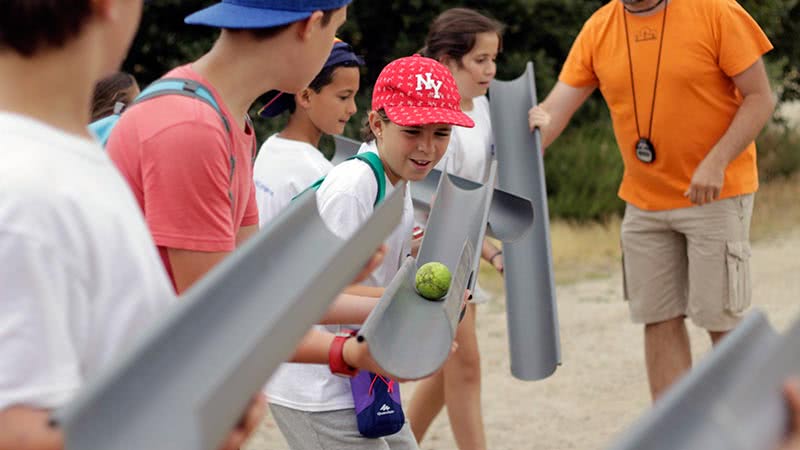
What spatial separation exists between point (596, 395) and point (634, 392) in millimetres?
214

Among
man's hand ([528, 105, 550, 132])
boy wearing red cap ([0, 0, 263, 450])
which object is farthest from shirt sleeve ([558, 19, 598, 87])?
boy wearing red cap ([0, 0, 263, 450])

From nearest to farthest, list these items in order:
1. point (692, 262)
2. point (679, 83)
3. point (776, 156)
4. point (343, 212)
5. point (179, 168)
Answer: point (179, 168) < point (343, 212) < point (679, 83) < point (692, 262) < point (776, 156)

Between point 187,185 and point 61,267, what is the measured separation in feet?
2.54

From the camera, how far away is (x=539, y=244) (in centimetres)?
428

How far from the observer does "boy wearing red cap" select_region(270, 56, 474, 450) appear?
3062 mm

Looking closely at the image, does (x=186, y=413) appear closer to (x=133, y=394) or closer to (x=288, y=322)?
(x=133, y=394)

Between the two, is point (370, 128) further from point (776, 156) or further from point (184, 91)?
point (776, 156)

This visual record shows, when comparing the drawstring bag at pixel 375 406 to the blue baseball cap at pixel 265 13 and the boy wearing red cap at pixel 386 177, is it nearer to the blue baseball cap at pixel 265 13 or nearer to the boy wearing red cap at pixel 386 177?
the boy wearing red cap at pixel 386 177

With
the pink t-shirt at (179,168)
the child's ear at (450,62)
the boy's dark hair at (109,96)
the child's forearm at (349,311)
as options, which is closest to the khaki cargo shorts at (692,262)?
the child's ear at (450,62)

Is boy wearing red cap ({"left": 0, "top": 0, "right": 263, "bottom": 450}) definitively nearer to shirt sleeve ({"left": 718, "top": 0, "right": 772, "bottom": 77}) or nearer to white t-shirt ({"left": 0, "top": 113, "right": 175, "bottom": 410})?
white t-shirt ({"left": 0, "top": 113, "right": 175, "bottom": 410})

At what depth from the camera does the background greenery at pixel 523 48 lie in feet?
32.4

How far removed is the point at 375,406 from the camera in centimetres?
312

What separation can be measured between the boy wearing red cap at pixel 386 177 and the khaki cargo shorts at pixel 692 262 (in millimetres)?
1739

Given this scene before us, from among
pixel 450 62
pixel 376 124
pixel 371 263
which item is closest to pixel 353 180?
pixel 376 124
